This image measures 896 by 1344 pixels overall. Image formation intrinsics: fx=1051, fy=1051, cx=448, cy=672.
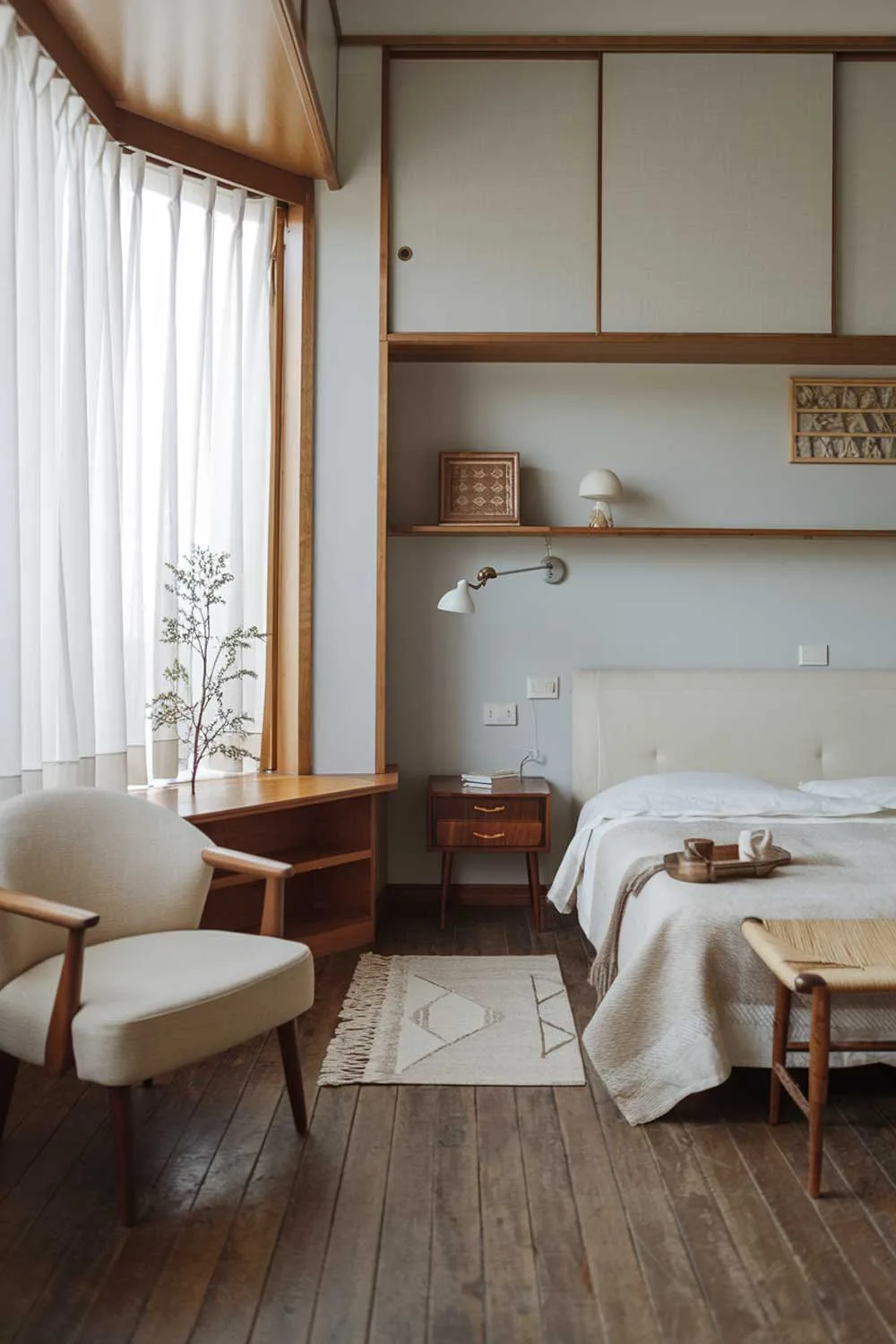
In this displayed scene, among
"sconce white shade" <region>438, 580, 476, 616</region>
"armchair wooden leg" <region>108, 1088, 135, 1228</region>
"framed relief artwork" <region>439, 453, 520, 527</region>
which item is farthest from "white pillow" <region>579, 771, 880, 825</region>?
"armchair wooden leg" <region>108, 1088, 135, 1228</region>

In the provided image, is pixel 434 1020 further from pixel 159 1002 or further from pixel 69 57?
pixel 69 57

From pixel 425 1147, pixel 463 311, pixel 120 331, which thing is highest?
Answer: pixel 463 311

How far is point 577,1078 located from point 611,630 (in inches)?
80.1

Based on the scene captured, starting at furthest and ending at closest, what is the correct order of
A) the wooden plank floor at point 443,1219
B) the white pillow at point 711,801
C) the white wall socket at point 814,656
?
the white wall socket at point 814,656
the white pillow at point 711,801
the wooden plank floor at point 443,1219

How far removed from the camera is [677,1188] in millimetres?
2074

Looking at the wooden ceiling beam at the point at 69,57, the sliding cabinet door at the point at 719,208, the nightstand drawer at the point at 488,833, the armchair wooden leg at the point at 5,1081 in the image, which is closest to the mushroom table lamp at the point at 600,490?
the sliding cabinet door at the point at 719,208

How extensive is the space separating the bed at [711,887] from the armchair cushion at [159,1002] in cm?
76

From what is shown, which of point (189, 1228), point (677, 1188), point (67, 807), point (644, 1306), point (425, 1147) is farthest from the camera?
point (67, 807)

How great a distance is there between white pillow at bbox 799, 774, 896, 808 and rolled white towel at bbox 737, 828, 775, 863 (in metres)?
1.01

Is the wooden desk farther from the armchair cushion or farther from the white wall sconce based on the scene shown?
the armchair cushion

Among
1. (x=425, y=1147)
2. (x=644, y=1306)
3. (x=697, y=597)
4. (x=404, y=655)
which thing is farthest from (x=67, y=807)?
(x=697, y=597)

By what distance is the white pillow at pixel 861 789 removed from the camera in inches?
141

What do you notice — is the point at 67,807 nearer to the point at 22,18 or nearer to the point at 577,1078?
the point at 577,1078

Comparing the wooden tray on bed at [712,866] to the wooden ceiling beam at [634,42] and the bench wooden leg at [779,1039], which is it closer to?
the bench wooden leg at [779,1039]
